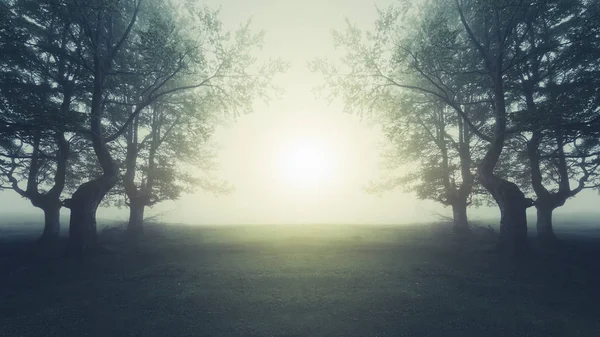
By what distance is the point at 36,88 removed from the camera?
15.2 metres

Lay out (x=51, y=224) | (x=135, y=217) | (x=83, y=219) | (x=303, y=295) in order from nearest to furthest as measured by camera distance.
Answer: (x=303, y=295)
(x=83, y=219)
(x=51, y=224)
(x=135, y=217)

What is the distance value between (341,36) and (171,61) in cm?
864

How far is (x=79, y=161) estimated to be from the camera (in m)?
Result: 18.6

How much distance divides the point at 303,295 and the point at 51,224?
52.9ft

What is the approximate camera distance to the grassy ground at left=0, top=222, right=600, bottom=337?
622 cm

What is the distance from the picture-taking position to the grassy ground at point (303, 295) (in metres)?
6.22

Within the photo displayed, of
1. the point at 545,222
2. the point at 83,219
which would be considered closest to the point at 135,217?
the point at 83,219

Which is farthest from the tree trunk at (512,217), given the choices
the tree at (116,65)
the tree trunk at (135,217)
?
the tree trunk at (135,217)

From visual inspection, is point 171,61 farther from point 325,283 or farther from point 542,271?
point 542,271

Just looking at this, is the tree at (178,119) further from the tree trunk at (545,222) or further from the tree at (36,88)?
the tree trunk at (545,222)

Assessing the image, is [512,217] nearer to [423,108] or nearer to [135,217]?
[423,108]

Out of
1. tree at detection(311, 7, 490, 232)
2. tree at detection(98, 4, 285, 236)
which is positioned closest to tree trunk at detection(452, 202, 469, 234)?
tree at detection(311, 7, 490, 232)

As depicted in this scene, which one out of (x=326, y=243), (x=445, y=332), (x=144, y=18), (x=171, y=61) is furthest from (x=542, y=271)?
(x=144, y=18)

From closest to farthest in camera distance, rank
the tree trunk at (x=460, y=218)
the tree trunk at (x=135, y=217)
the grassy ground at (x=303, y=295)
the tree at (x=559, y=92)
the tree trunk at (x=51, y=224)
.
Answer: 1. the grassy ground at (x=303, y=295)
2. the tree at (x=559, y=92)
3. the tree trunk at (x=51, y=224)
4. the tree trunk at (x=135, y=217)
5. the tree trunk at (x=460, y=218)
